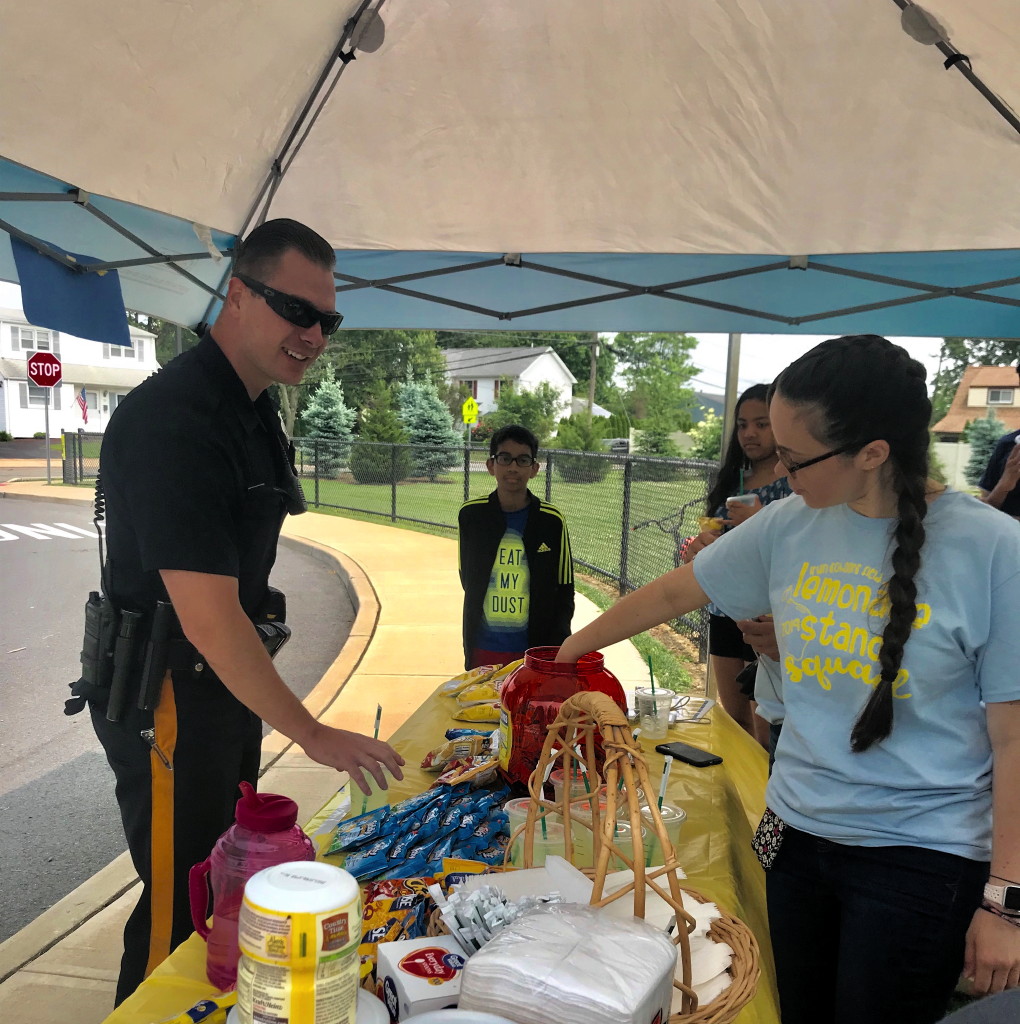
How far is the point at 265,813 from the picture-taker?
1107mm

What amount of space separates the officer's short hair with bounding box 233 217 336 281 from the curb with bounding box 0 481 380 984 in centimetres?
194

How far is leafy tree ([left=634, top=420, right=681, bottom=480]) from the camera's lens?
29.4 ft

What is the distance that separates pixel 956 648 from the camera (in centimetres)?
134

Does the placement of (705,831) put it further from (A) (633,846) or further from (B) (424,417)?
(B) (424,417)

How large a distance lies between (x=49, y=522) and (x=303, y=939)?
16.3 meters

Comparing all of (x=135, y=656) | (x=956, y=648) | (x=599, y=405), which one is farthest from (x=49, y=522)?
(x=599, y=405)

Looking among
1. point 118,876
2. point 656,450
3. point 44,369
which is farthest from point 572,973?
point 656,450

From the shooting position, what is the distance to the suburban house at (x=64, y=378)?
114 ft

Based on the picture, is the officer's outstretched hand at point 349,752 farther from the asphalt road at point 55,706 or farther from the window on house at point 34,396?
the window on house at point 34,396

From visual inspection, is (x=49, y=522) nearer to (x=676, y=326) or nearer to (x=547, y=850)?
(x=676, y=326)

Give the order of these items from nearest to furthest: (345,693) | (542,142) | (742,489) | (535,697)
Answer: (535,697) < (542,142) < (742,489) < (345,693)

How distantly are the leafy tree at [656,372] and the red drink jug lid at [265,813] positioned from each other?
53.0 metres

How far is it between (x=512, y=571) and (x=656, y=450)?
98.4 ft

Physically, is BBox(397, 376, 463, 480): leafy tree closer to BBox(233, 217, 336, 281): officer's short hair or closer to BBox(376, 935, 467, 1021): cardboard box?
BBox(233, 217, 336, 281): officer's short hair
